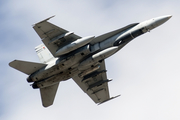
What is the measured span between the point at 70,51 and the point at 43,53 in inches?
156

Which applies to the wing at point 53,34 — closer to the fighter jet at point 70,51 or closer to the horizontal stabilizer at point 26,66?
the fighter jet at point 70,51

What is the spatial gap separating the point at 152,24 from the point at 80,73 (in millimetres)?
7451

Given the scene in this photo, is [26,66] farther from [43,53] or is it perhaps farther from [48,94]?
[48,94]

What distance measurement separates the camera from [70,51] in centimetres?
2869

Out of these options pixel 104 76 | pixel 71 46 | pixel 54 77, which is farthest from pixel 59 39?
pixel 104 76

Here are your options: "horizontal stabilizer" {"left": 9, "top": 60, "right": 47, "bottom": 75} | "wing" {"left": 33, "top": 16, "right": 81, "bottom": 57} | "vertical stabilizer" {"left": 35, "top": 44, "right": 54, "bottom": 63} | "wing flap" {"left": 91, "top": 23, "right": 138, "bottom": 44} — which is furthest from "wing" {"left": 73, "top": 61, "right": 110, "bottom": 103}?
"horizontal stabilizer" {"left": 9, "top": 60, "right": 47, "bottom": 75}

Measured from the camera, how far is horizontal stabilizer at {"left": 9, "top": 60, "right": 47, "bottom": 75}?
2949 centimetres

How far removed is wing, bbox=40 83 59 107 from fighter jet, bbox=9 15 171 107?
119 cm

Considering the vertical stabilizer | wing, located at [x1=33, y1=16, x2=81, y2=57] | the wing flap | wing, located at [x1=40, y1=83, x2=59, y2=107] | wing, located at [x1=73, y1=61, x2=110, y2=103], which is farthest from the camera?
wing, located at [x1=73, y1=61, x2=110, y2=103]

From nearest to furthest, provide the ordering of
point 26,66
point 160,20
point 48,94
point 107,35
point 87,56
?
point 160,20 → point 87,56 → point 107,35 → point 26,66 → point 48,94

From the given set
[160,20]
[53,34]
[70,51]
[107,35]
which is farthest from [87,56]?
[160,20]

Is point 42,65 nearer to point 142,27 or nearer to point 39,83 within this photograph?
point 39,83

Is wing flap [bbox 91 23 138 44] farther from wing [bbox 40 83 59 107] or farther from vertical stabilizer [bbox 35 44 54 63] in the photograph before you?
wing [bbox 40 83 59 107]

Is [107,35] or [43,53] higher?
[43,53]
